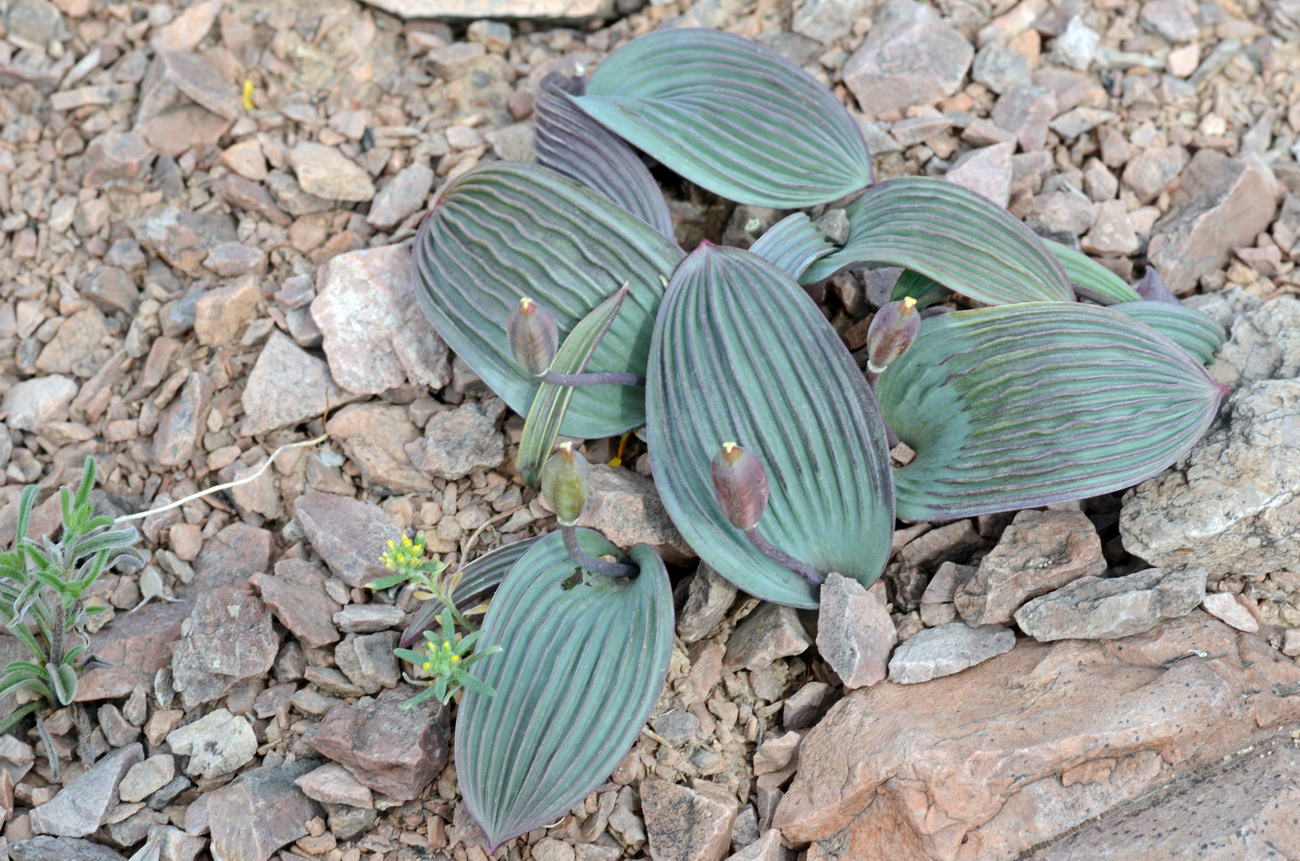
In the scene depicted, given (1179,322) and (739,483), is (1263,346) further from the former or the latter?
(739,483)

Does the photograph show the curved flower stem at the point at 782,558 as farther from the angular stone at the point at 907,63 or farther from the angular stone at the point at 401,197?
the angular stone at the point at 907,63

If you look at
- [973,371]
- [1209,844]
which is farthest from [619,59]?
[1209,844]

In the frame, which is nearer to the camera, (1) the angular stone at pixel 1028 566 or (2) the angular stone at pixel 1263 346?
(1) the angular stone at pixel 1028 566

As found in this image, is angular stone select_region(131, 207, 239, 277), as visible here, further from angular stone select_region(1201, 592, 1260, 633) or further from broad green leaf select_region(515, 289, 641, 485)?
angular stone select_region(1201, 592, 1260, 633)

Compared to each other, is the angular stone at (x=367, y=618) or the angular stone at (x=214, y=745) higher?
the angular stone at (x=367, y=618)

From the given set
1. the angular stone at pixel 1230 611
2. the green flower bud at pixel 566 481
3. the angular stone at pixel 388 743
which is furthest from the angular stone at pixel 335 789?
the angular stone at pixel 1230 611

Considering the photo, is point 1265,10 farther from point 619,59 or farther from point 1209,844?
point 1209,844
